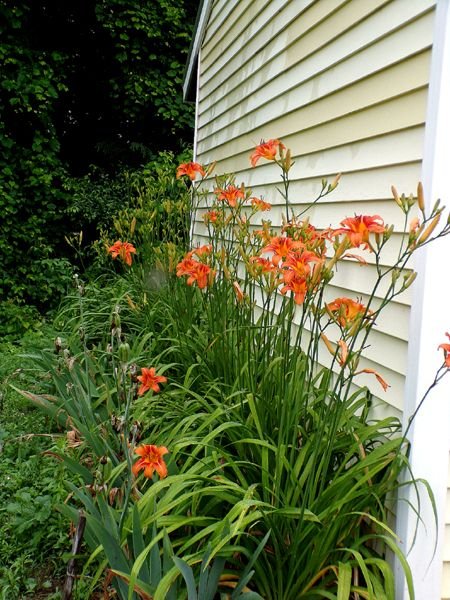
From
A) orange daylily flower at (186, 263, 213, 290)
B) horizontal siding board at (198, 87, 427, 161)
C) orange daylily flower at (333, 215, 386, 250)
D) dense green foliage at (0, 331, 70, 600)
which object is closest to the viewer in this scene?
orange daylily flower at (333, 215, 386, 250)

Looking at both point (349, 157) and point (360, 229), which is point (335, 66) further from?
point (360, 229)

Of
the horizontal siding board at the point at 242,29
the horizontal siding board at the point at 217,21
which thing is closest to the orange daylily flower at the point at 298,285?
the horizontal siding board at the point at 242,29

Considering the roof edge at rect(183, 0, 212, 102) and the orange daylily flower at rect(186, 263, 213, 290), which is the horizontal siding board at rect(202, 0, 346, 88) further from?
the orange daylily flower at rect(186, 263, 213, 290)

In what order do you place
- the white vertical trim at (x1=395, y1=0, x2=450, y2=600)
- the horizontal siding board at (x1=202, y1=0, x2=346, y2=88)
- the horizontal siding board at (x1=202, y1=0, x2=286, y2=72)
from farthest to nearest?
the horizontal siding board at (x1=202, y1=0, x2=286, y2=72) → the horizontal siding board at (x1=202, y1=0, x2=346, y2=88) → the white vertical trim at (x1=395, y1=0, x2=450, y2=600)

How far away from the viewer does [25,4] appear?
8281 mm

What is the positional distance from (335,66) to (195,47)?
456cm

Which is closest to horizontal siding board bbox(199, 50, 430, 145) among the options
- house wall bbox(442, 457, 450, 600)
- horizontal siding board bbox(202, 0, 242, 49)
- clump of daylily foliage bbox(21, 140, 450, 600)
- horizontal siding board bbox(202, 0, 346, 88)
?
horizontal siding board bbox(202, 0, 346, 88)

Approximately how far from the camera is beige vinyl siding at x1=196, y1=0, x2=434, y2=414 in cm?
230

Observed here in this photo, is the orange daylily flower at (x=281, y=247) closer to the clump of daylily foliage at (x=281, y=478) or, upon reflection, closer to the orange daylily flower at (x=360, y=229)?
the clump of daylily foliage at (x=281, y=478)

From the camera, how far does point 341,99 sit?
299 centimetres

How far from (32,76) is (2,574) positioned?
21.6ft

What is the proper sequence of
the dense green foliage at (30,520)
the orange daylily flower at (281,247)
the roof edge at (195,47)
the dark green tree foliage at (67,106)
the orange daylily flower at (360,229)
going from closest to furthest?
the orange daylily flower at (360,229), the orange daylily flower at (281,247), the dense green foliage at (30,520), the roof edge at (195,47), the dark green tree foliage at (67,106)

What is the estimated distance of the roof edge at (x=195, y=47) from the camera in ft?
21.8

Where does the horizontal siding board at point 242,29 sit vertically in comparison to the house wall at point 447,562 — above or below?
above
